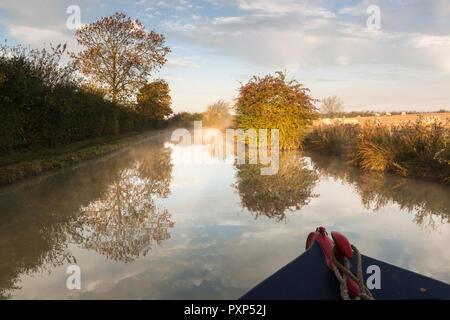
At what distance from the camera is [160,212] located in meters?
6.19

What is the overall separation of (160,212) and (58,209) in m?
2.24

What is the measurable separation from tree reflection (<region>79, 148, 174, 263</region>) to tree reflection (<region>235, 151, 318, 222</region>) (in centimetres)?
198

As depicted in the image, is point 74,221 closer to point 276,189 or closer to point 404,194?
point 276,189

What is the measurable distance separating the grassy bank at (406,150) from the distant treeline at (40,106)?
13.5 m

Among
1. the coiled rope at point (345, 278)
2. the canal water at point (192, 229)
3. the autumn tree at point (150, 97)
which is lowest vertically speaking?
the canal water at point (192, 229)

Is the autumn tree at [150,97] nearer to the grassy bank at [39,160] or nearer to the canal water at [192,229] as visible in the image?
the grassy bank at [39,160]

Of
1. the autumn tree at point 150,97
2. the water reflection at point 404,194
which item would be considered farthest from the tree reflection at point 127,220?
the autumn tree at point 150,97

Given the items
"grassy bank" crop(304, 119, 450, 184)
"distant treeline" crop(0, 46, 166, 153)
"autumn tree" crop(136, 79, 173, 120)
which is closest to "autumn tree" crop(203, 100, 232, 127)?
"autumn tree" crop(136, 79, 173, 120)

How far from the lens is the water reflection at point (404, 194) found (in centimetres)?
603

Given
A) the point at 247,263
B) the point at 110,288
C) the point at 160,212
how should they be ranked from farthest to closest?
the point at 160,212
the point at 247,263
the point at 110,288

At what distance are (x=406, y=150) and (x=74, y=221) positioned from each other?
1056 cm

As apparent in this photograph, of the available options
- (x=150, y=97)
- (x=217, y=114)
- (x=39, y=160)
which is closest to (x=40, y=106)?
(x=39, y=160)
